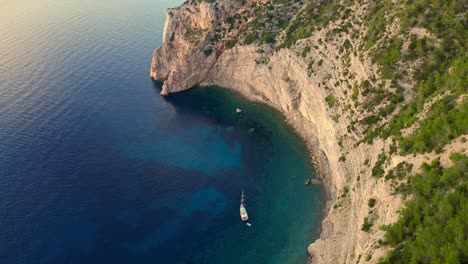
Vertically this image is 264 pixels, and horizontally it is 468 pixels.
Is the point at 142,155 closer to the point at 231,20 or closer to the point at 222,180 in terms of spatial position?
the point at 222,180

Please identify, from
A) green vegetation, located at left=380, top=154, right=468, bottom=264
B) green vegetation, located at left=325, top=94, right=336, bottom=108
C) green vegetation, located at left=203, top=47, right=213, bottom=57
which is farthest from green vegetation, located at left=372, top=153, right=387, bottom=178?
green vegetation, located at left=203, top=47, right=213, bottom=57

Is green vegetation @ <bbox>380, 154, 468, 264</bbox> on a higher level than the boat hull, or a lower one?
higher

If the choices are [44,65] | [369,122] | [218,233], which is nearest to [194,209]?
[218,233]

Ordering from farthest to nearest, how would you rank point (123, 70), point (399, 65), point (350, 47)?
point (123, 70), point (350, 47), point (399, 65)

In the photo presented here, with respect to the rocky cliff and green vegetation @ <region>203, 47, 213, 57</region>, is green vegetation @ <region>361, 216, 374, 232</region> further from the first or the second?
green vegetation @ <region>203, 47, 213, 57</region>

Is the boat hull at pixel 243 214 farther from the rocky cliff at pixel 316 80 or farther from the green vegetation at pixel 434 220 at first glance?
the green vegetation at pixel 434 220

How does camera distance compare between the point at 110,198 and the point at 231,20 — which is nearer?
the point at 110,198
